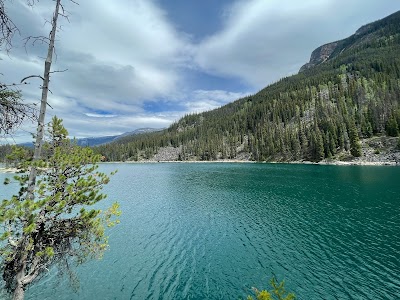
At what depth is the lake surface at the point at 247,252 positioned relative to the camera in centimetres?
1855

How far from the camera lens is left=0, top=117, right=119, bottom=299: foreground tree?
10.0 meters

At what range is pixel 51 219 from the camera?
11.5 m

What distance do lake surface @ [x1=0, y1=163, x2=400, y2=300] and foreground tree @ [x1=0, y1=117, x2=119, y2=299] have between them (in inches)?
328

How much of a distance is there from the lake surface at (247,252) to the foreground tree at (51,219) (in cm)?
832

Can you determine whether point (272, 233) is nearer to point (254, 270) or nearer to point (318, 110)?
point (254, 270)

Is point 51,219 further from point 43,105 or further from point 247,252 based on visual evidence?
point 247,252

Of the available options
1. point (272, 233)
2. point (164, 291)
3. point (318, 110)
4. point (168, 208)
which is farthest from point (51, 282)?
point (318, 110)

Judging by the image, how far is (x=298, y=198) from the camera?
49.8 meters

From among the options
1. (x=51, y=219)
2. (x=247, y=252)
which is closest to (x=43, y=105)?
(x=51, y=219)

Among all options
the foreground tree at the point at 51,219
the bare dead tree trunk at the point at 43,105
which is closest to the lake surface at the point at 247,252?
the foreground tree at the point at 51,219

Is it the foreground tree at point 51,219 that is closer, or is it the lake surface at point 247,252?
the foreground tree at point 51,219

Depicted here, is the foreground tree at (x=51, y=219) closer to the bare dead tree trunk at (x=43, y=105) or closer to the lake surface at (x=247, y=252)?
the bare dead tree trunk at (x=43, y=105)

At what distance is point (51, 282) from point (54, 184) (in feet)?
40.6

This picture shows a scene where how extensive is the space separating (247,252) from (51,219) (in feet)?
65.0
